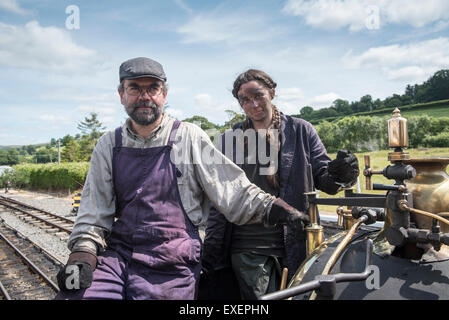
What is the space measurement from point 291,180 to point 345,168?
0.50m

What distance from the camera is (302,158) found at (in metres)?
2.50

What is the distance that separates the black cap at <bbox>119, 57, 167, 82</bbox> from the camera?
2146mm

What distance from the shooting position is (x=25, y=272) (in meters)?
7.23

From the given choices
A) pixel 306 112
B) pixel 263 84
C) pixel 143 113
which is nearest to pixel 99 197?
pixel 143 113

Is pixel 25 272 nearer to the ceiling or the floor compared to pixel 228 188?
nearer to the floor

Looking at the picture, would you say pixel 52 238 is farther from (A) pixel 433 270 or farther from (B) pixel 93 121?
(B) pixel 93 121

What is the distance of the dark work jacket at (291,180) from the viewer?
245 centimetres

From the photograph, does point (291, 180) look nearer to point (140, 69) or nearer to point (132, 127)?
point (132, 127)

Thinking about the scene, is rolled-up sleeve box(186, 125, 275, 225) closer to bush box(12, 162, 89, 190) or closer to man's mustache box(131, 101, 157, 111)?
man's mustache box(131, 101, 157, 111)

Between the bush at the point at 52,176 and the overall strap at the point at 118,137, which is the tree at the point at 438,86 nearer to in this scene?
the bush at the point at 52,176

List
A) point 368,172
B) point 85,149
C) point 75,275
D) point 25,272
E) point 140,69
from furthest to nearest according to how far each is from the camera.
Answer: point 85,149
point 25,272
point 140,69
point 75,275
point 368,172

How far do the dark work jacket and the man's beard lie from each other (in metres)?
0.83

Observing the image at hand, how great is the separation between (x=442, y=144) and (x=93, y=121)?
59.2 meters

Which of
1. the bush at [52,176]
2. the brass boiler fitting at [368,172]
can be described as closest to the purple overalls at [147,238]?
the brass boiler fitting at [368,172]
